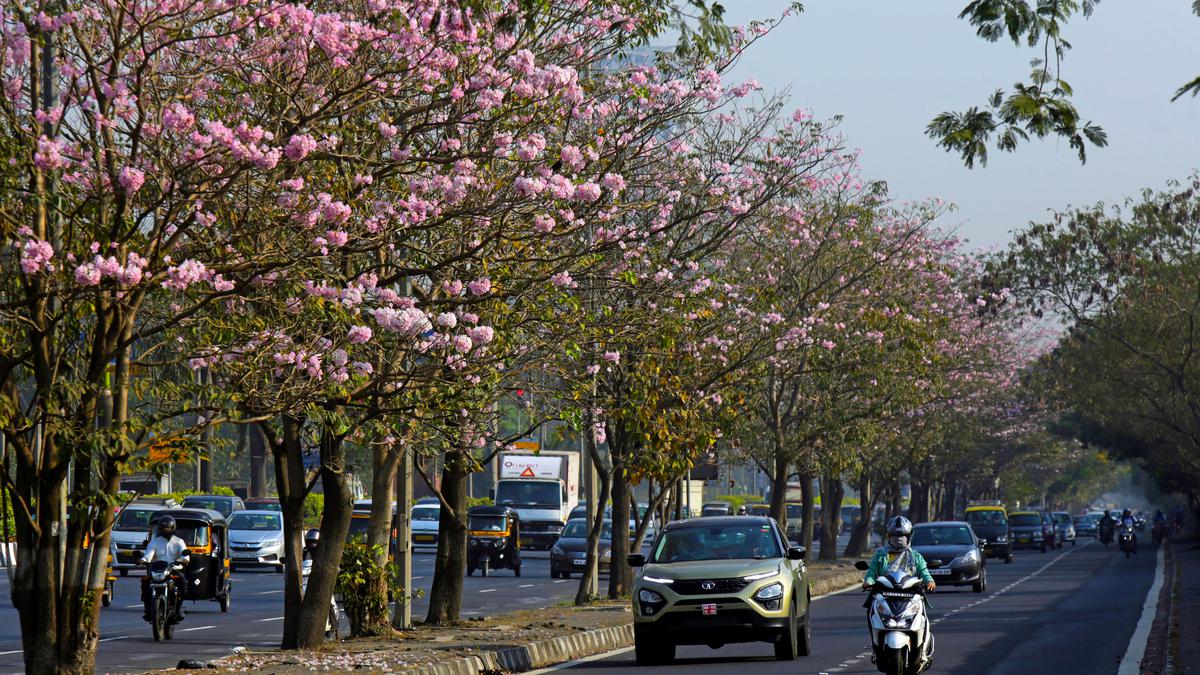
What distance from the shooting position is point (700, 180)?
75.2 feet

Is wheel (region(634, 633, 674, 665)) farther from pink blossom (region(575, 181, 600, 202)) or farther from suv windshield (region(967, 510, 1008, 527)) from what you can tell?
suv windshield (region(967, 510, 1008, 527))

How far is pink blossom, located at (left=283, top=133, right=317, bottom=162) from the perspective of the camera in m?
11.9

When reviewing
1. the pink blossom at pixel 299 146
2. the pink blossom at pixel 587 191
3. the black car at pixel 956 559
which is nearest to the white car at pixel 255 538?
the black car at pixel 956 559

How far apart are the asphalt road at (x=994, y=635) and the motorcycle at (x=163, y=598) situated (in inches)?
234

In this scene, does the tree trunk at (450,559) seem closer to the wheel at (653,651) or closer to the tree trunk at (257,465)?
the wheel at (653,651)

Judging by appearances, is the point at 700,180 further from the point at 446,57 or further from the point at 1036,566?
the point at 1036,566

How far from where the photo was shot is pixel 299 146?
11938 mm

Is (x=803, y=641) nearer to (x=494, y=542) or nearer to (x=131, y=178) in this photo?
(x=131, y=178)

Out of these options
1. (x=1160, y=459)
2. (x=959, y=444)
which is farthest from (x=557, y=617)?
(x=1160, y=459)

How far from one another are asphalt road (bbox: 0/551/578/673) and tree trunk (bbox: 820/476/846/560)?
10.9m

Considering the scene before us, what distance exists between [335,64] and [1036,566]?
43800 millimetres

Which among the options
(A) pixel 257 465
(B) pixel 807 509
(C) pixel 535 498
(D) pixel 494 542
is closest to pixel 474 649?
(D) pixel 494 542

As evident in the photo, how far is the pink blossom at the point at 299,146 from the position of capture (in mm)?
11906

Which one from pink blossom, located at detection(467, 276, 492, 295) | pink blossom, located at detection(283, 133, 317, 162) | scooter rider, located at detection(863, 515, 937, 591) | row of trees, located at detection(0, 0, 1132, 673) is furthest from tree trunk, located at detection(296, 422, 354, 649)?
pink blossom, located at detection(283, 133, 317, 162)
